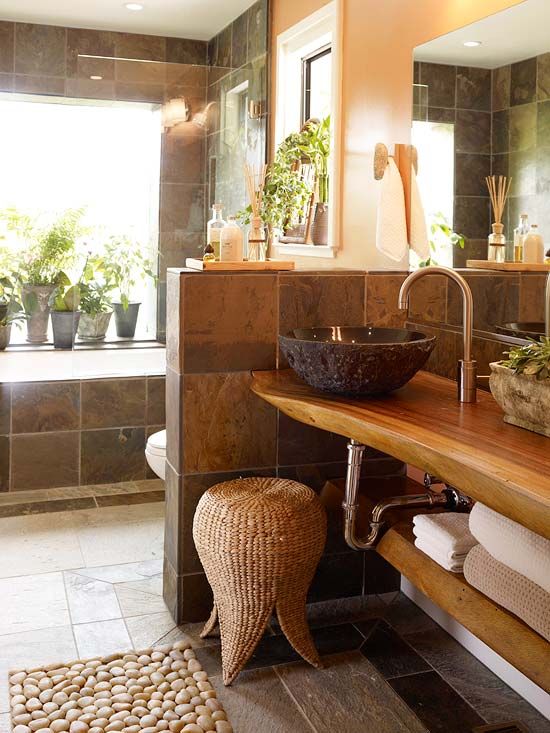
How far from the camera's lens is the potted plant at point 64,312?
14.0 ft

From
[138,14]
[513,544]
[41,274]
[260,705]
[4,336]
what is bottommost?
[260,705]

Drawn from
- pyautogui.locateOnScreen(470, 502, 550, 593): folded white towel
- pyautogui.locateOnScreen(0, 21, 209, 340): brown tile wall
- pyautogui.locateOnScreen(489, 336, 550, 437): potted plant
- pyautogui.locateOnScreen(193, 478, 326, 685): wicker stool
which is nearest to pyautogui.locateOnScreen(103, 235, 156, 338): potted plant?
pyautogui.locateOnScreen(0, 21, 209, 340): brown tile wall

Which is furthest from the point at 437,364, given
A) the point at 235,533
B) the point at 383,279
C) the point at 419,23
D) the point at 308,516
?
the point at 419,23

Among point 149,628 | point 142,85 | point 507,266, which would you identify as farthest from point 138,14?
point 149,628

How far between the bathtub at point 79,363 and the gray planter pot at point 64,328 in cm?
5

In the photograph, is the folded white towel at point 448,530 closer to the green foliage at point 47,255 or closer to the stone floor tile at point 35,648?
the stone floor tile at point 35,648

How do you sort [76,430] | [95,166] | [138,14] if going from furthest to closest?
[138,14] → [95,166] → [76,430]

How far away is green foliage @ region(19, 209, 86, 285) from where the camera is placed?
4.26 m

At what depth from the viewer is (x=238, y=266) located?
2670mm

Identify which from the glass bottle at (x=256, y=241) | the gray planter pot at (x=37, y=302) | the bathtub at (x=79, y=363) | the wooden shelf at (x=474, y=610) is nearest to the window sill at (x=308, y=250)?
the glass bottle at (x=256, y=241)

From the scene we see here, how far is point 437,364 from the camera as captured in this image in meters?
2.82

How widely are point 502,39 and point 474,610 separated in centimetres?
159

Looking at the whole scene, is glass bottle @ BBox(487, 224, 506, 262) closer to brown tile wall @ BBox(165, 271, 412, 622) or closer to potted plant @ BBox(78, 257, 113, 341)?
brown tile wall @ BBox(165, 271, 412, 622)

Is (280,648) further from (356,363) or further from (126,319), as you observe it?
(126,319)
